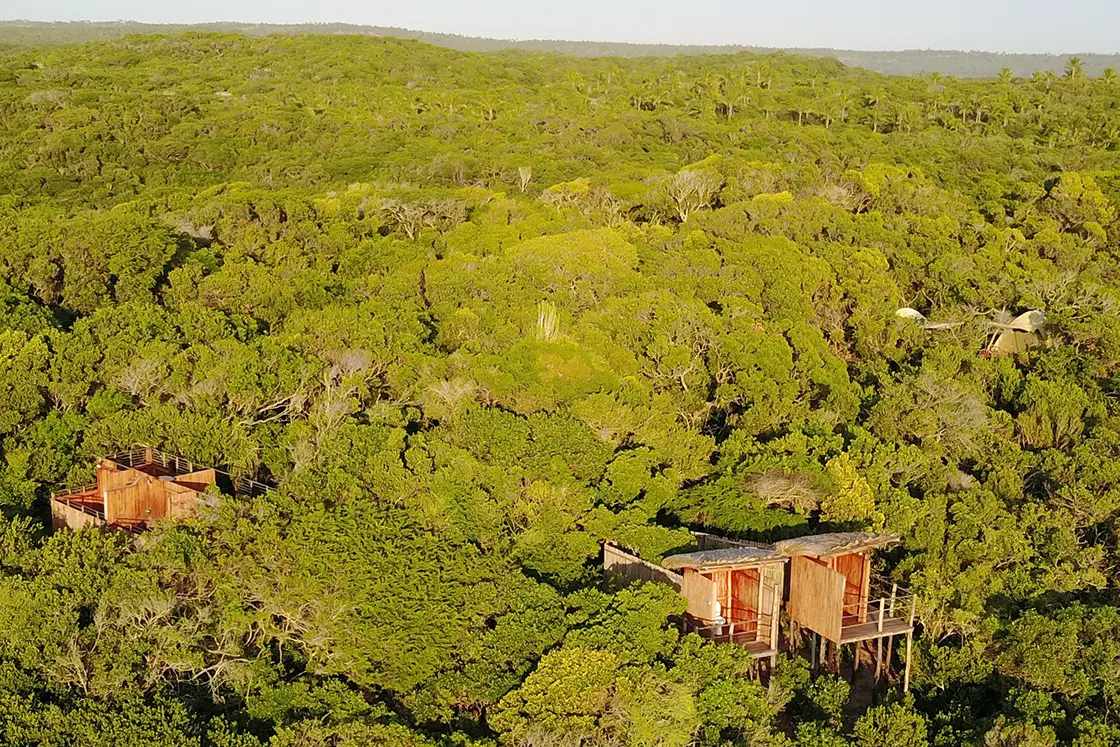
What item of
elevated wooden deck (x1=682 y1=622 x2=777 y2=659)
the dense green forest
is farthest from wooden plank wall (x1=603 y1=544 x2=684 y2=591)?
elevated wooden deck (x1=682 y1=622 x2=777 y2=659)

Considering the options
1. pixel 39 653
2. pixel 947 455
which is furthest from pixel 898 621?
pixel 39 653

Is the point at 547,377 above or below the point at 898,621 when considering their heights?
above

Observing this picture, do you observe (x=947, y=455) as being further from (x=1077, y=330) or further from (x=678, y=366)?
(x=1077, y=330)

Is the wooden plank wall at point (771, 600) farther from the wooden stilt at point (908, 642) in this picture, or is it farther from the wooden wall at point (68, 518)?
the wooden wall at point (68, 518)

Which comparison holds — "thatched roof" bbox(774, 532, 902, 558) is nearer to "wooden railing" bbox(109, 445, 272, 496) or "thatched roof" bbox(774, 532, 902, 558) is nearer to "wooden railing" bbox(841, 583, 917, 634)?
"wooden railing" bbox(841, 583, 917, 634)

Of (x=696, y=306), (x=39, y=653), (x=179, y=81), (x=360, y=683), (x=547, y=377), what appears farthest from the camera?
(x=179, y=81)

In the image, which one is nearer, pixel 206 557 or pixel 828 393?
pixel 206 557
